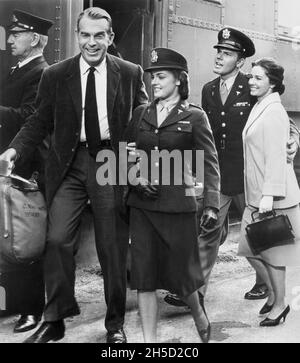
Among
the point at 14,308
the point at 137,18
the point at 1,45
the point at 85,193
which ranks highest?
the point at 137,18

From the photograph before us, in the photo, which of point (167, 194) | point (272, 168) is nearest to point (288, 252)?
point (272, 168)

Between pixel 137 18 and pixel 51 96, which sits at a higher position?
pixel 137 18

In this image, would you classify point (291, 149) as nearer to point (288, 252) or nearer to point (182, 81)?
point (288, 252)

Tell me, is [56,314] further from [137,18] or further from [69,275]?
[137,18]

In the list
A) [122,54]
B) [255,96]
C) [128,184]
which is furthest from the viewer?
[122,54]

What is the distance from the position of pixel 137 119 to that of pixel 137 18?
1.92 m

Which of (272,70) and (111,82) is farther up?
→ (272,70)

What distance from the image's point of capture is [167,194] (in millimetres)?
3564

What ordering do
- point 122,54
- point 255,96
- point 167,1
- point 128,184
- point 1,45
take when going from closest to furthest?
point 128,184 < point 1,45 < point 255,96 < point 167,1 < point 122,54

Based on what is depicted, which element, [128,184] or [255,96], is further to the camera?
[255,96]

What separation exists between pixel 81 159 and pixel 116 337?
986 millimetres

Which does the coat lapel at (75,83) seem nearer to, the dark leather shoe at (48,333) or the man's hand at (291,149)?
the dark leather shoe at (48,333)

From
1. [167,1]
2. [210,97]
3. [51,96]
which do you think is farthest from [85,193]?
[167,1]

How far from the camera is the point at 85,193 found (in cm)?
382
